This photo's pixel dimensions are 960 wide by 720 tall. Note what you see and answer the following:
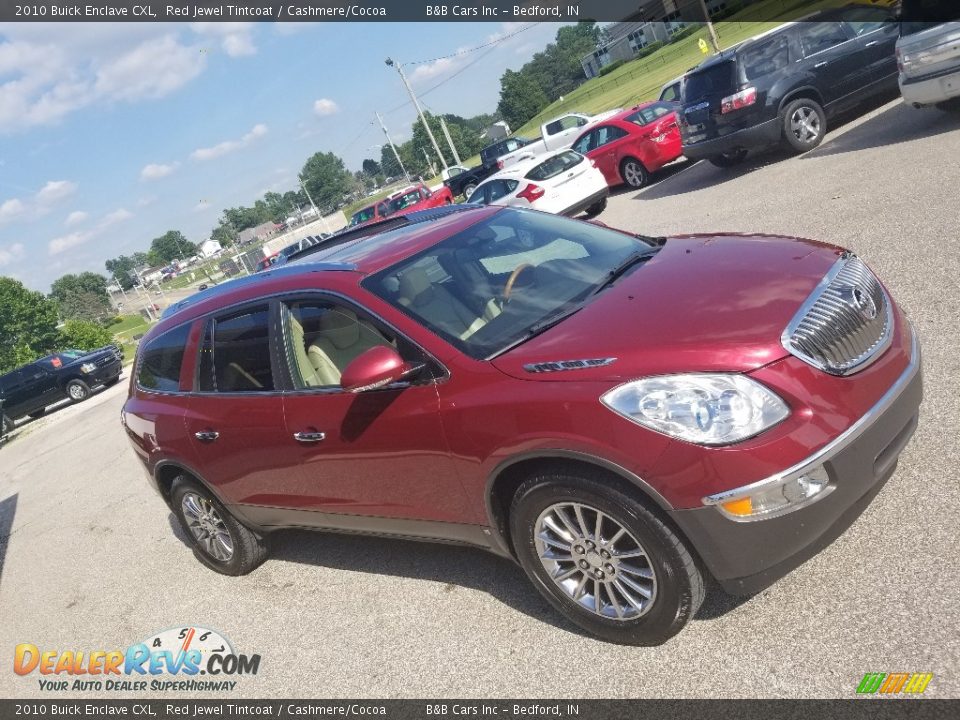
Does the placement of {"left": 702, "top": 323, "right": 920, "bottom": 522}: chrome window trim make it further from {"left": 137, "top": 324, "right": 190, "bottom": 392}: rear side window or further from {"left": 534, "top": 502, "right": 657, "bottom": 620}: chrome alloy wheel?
{"left": 137, "top": 324, "right": 190, "bottom": 392}: rear side window

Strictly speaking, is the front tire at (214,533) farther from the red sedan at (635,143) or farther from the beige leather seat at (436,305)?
the red sedan at (635,143)

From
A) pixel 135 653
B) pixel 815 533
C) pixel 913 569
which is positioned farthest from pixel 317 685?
pixel 913 569

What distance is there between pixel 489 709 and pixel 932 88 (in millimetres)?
9106

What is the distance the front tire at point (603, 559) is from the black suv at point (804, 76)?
10284 millimetres

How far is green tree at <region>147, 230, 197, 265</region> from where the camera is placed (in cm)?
16450

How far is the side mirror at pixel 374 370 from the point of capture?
3191 millimetres

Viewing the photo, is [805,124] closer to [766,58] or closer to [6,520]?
[766,58]

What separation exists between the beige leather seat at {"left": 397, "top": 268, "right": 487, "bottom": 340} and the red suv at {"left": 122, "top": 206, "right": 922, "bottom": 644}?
0.04 feet

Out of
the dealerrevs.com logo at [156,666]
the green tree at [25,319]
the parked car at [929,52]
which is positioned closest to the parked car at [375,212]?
the parked car at [929,52]

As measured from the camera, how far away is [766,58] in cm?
1170

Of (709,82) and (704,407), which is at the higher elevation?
(709,82)

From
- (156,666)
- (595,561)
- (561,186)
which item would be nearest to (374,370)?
(595,561)

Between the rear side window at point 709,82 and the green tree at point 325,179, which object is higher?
the green tree at point 325,179

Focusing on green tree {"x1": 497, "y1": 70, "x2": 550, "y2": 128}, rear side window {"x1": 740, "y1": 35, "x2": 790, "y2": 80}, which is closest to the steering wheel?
rear side window {"x1": 740, "y1": 35, "x2": 790, "y2": 80}
